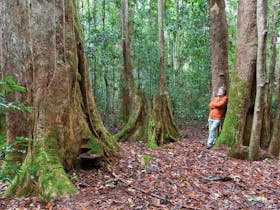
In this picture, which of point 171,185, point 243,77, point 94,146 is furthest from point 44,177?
point 243,77

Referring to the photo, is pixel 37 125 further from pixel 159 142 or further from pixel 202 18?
pixel 202 18

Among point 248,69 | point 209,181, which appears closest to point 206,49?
point 248,69

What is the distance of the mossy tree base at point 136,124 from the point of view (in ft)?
30.0

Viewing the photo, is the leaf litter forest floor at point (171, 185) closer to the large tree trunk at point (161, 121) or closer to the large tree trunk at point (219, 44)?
the large tree trunk at point (161, 121)

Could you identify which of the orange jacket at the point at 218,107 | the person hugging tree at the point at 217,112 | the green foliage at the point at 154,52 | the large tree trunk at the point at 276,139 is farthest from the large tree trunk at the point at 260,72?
the green foliage at the point at 154,52

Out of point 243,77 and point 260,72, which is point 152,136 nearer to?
point 243,77

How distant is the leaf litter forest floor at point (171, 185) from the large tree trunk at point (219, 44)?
3.29 metres

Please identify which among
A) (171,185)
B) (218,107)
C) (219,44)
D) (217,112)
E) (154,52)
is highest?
(154,52)

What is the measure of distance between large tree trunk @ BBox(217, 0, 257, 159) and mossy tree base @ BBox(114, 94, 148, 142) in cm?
289

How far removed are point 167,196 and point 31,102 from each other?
277cm

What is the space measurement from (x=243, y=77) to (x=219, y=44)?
6.61 ft

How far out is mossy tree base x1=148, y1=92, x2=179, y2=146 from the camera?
8719 millimetres

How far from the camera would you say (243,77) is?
294 inches

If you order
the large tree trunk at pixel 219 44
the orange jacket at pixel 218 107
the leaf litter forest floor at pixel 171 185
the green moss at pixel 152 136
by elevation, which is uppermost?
the large tree trunk at pixel 219 44
